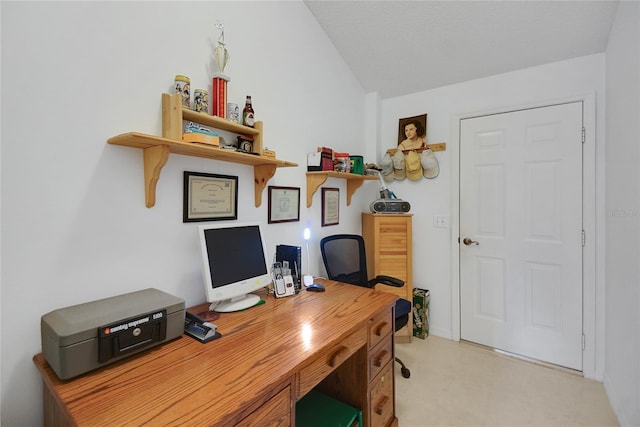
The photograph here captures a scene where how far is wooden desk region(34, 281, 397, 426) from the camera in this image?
70cm

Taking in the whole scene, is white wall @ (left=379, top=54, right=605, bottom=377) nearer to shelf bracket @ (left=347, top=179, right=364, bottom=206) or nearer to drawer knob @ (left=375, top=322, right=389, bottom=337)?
shelf bracket @ (left=347, top=179, right=364, bottom=206)

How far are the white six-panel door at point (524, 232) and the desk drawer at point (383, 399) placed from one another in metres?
1.40

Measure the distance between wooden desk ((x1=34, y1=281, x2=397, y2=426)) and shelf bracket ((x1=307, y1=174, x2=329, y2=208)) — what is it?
2.77 ft

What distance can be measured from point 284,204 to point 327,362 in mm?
1076

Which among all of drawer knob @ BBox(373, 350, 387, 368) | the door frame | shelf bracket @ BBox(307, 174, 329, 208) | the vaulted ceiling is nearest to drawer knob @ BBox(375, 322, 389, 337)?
drawer knob @ BBox(373, 350, 387, 368)

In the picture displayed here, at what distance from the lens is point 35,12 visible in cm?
92

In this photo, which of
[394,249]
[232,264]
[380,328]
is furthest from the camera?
[394,249]

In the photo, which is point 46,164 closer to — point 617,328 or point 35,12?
point 35,12

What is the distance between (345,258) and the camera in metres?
2.26

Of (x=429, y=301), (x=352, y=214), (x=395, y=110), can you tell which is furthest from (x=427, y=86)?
(x=429, y=301)

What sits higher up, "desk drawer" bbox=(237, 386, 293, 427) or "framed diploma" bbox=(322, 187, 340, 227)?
"framed diploma" bbox=(322, 187, 340, 227)

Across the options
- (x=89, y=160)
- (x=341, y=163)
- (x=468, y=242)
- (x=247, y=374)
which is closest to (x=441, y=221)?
(x=468, y=242)

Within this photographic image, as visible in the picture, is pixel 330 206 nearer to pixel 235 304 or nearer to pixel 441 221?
pixel 441 221

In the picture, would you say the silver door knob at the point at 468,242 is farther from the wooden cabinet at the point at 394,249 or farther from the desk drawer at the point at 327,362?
the desk drawer at the point at 327,362
